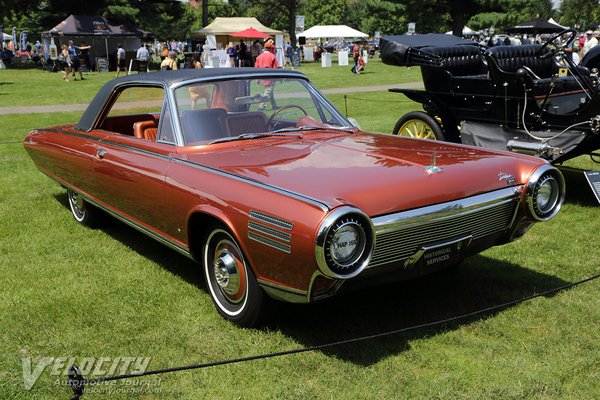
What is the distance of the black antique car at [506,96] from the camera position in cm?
650

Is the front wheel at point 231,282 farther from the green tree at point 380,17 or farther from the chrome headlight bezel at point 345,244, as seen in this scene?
the green tree at point 380,17

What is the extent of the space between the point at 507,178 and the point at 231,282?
180 cm

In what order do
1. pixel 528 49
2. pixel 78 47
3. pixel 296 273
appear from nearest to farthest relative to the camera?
pixel 296 273 < pixel 528 49 < pixel 78 47

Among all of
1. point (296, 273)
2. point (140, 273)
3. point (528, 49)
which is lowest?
point (140, 273)

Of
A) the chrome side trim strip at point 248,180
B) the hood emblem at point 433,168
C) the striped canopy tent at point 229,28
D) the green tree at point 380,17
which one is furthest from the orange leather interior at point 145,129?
the green tree at point 380,17

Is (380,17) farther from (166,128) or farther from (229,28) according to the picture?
(166,128)

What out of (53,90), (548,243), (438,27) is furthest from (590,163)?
(438,27)

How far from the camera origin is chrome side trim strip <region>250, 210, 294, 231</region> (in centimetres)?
300

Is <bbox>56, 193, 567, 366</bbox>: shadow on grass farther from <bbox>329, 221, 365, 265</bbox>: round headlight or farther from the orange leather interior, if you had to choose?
the orange leather interior

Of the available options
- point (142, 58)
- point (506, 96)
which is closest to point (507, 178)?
point (506, 96)

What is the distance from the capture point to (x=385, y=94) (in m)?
18.6

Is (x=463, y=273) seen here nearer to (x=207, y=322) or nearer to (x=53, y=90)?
(x=207, y=322)

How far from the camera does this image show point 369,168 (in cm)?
358

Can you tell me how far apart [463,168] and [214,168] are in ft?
4.92
